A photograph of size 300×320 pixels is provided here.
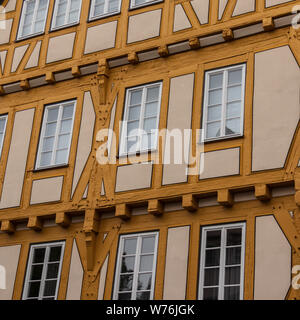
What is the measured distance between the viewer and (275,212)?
11984 mm

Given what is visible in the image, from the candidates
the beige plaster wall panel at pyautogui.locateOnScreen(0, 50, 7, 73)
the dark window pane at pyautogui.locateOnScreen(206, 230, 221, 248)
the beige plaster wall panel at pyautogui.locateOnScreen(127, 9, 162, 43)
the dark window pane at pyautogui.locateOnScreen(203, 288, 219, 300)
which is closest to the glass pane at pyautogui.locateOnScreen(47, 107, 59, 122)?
the beige plaster wall panel at pyautogui.locateOnScreen(0, 50, 7, 73)

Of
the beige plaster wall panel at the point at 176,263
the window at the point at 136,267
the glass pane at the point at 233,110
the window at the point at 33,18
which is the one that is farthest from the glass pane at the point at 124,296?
the window at the point at 33,18

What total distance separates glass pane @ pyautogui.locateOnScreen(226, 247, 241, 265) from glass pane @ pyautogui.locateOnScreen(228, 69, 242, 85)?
132 inches

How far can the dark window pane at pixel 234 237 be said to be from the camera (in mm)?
12195

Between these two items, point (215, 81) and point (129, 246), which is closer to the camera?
point (129, 246)

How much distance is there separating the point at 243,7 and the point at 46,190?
17.7 ft

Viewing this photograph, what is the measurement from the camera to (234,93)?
13484 millimetres

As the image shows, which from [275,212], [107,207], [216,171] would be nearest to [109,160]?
[107,207]

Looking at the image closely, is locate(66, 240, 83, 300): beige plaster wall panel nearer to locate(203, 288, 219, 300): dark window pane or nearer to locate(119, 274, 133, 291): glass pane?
locate(119, 274, 133, 291): glass pane

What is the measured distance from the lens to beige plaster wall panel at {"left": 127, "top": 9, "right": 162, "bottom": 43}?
14859 mm

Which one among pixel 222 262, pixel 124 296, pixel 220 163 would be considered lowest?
pixel 124 296

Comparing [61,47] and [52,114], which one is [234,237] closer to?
[52,114]

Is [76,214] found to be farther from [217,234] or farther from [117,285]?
[217,234]

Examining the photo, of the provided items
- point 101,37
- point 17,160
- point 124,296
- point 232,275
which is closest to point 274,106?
point 232,275
